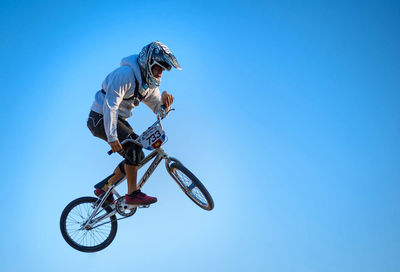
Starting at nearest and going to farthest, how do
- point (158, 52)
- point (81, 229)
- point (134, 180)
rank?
point (158, 52) → point (134, 180) → point (81, 229)

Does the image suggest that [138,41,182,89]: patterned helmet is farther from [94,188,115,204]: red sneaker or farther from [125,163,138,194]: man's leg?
[94,188,115,204]: red sneaker

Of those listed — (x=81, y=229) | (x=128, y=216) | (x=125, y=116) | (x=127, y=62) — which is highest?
(x=127, y=62)

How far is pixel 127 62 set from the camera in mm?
8383

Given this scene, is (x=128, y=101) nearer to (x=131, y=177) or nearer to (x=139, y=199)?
(x=131, y=177)

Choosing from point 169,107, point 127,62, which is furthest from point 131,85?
point 169,107

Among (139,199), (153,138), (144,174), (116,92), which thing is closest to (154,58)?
(116,92)

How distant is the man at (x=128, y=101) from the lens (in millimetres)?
8078

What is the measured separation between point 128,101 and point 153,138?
1051mm

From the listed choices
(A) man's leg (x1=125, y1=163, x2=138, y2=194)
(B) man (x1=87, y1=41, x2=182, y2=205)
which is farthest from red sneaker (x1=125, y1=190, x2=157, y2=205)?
(A) man's leg (x1=125, y1=163, x2=138, y2=194)

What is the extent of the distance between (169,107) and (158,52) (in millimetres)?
1437

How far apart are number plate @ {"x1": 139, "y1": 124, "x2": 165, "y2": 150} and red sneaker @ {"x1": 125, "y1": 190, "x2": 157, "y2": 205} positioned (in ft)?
3.35

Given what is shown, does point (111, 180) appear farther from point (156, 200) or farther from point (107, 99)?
point (107, 99)

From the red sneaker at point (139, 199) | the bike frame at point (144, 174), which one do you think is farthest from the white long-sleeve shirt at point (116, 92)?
the red sneaker at point (139, 199)

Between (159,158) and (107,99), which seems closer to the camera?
(107,99)
